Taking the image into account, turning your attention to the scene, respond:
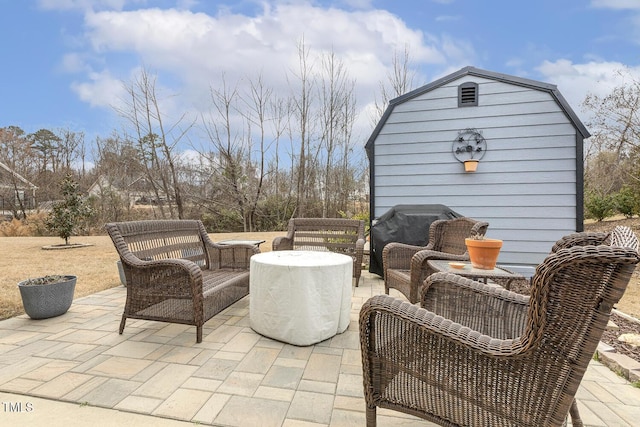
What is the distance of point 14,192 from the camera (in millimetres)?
13594

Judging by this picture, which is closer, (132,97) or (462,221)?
(462,221)

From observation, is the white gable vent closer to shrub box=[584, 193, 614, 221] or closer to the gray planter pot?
the gray planter pot

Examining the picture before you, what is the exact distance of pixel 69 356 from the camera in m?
2.04

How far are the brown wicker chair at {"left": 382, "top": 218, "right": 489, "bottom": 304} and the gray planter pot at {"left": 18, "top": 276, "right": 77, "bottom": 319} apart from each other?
2.99 metres

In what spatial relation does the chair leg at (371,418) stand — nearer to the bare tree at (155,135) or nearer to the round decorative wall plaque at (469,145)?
the round decorative wall plaque at (469,145)

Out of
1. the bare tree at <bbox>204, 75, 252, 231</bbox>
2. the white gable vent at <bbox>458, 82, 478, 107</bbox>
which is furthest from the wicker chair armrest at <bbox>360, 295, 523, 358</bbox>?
the bare tree at <bbox>204, 75, 252, 231</bbox>

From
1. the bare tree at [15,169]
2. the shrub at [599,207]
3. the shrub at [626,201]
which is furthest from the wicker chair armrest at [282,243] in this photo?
the bare tree at [15,169]

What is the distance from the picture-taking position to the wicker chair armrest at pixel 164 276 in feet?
7.20

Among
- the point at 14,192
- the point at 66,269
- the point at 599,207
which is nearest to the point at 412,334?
the point at 66,269

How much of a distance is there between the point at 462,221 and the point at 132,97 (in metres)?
10.3

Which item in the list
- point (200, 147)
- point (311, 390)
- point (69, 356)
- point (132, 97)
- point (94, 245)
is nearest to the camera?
point (311, 390)

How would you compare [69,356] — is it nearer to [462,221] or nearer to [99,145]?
[462,221]

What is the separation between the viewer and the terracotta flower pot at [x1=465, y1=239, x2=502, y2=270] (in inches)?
80.7

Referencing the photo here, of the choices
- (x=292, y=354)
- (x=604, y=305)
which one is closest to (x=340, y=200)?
(x=292, y=354)
